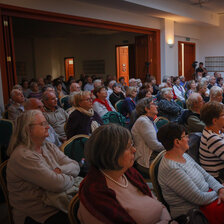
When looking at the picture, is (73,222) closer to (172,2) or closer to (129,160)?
(129,160)

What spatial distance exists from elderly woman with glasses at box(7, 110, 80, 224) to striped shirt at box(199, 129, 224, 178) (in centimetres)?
121

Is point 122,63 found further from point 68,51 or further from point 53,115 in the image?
point 53,115

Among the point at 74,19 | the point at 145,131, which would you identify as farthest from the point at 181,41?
the point at 145,131

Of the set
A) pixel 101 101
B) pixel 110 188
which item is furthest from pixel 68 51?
pixel 110 188

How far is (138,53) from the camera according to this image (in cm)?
1052

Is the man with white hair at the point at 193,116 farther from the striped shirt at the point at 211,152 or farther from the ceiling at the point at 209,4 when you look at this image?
the ceiling at the point at 209,4

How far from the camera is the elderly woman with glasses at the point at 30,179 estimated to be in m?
1.65

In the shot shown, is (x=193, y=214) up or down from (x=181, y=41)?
down

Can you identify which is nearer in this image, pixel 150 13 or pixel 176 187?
pixel 176 187

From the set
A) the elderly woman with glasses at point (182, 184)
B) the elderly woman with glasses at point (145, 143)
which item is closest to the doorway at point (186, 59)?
the elderly woman with glasses at point (145, 143)

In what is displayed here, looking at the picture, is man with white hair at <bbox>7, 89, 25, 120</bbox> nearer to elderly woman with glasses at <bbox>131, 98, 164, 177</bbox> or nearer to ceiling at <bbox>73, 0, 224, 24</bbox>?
elderly woman with glasses at <bbox>131, 98, 164, 177</bbox>

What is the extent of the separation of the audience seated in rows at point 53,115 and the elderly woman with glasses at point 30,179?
65.8 inches

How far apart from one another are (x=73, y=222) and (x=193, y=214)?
71 cm

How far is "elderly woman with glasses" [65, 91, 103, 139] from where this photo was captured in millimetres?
3020
